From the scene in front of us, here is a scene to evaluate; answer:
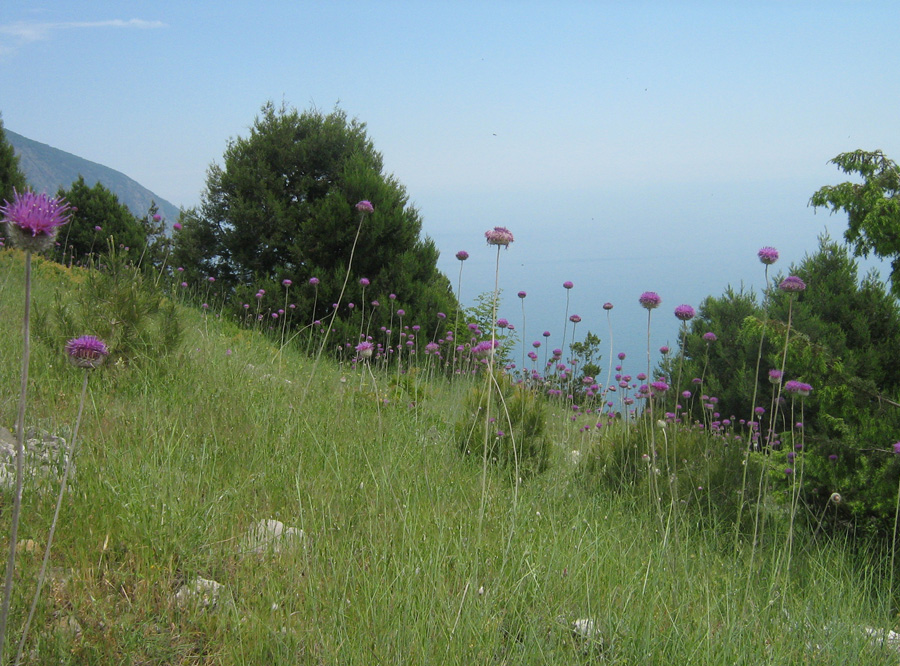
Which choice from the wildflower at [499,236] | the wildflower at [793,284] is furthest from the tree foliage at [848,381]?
the wildflower at [499,236]

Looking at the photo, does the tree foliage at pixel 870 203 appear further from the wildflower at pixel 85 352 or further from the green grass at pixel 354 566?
the wildflower at pixel 85 352

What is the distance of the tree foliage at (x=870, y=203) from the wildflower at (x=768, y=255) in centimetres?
175

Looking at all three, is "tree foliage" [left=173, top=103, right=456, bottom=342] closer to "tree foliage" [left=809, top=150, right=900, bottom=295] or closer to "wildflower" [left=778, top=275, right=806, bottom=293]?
"tree foliage" [left=809, top=150, right=900, bottom=295]

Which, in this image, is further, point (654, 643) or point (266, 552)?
point (266, 552)

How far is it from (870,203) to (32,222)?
4.80 m

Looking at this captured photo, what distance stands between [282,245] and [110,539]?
316 inches

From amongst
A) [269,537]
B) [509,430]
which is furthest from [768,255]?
[269,537]

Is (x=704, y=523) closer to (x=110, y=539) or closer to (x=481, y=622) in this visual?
(x=481, y=622)

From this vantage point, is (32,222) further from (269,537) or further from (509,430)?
(509,430)

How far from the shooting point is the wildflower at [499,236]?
2.65 metres

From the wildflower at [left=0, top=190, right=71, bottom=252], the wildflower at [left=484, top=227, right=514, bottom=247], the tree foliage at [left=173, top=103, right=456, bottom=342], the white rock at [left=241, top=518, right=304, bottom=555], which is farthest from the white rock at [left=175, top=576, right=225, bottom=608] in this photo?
the tree foliage at [left=173, top=103, right=456, bottom=342]

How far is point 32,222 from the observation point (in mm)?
1367

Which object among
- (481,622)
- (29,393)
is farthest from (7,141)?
(481,622)

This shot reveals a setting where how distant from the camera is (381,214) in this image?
30.7ft
